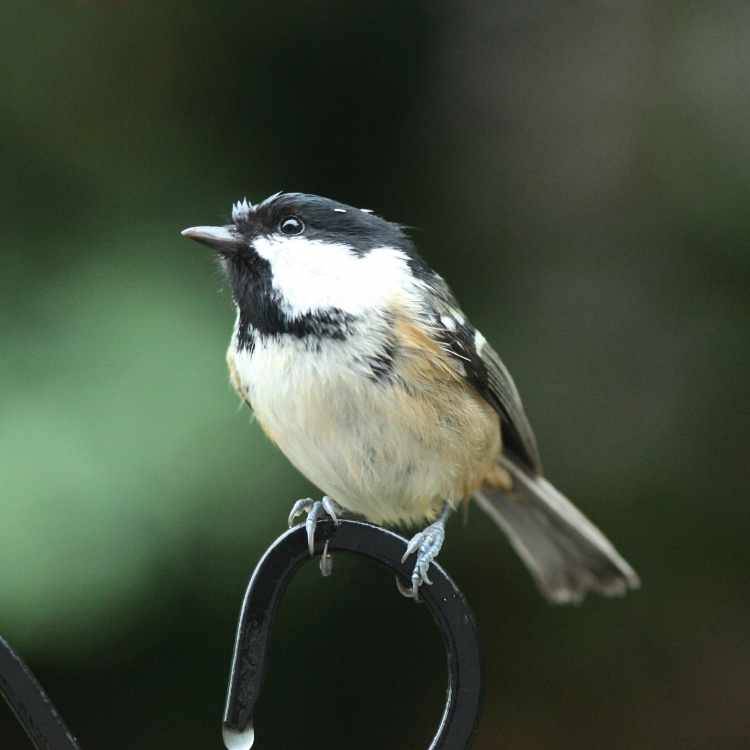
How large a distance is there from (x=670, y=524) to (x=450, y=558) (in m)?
0.56

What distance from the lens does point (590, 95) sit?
3240mm

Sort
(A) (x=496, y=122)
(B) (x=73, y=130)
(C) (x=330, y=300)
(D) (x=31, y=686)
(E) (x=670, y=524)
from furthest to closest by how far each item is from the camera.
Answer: (A) (x=496, y=122)
(E) (x=670, y=524)
(B) (x=73, y=130)
(C) (x=330, y=300)
(D) (x=31, y=686)

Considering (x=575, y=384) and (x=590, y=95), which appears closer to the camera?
(x=575, y=384)

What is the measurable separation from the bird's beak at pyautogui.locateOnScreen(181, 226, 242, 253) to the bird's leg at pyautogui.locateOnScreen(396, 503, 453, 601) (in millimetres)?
590

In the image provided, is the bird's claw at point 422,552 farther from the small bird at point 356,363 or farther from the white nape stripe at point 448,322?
the white nape stripe at point 448,322

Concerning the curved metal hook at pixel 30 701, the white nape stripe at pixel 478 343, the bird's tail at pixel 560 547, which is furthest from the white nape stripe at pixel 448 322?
the curved metal hook at pixel 30 701

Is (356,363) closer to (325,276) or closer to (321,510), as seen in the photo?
(325,276)

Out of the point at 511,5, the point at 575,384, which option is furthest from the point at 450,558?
the point at 511,5

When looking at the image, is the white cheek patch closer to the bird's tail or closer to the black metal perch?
the black metal perch

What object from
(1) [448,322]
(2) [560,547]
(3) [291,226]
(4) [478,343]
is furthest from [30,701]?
→ (2) [560,547]

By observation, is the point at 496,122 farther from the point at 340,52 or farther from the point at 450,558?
the point at 450,558

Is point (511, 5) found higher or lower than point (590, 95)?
higher

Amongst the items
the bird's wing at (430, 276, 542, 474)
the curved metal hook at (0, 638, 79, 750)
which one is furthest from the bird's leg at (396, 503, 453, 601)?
the curved metal hook at (0, 638, 79, 750)

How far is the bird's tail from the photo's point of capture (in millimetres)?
2652
